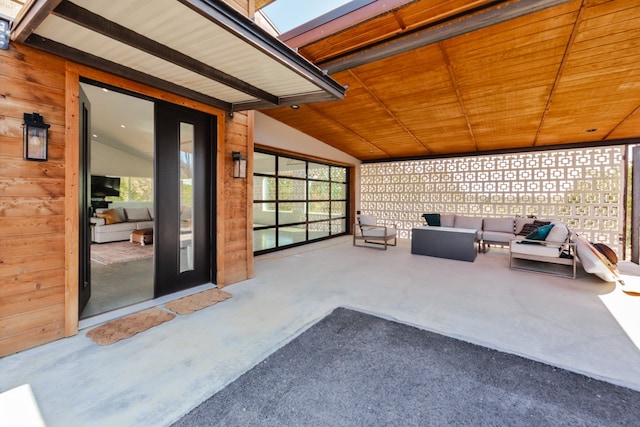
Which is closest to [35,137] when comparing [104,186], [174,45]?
[174,45]

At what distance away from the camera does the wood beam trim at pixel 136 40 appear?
188cm

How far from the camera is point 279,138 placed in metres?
6.24

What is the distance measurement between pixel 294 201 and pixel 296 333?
4.82 meters

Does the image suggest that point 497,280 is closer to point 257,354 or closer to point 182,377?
point 257,354

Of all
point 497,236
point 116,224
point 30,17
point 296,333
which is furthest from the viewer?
point 116,224

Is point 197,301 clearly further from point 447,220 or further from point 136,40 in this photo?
point 447,220

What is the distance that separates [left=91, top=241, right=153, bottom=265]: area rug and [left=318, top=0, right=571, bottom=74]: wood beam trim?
17.4 feet

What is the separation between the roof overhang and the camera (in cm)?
183

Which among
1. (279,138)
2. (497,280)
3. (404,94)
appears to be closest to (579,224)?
(497,280)

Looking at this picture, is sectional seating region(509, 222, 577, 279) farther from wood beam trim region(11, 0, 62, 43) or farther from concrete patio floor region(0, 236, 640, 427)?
wood beam trim region(11, 0, 62, 43)

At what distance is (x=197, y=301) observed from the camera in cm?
333

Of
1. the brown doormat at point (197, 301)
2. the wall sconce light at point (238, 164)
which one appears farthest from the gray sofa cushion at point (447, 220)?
the brown doormat at point (197, 301)

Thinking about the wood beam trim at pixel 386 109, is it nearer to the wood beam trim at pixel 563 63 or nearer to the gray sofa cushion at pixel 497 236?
the wood beam trim at pixel 563 63

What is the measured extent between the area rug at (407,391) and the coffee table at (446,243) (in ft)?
12.4
